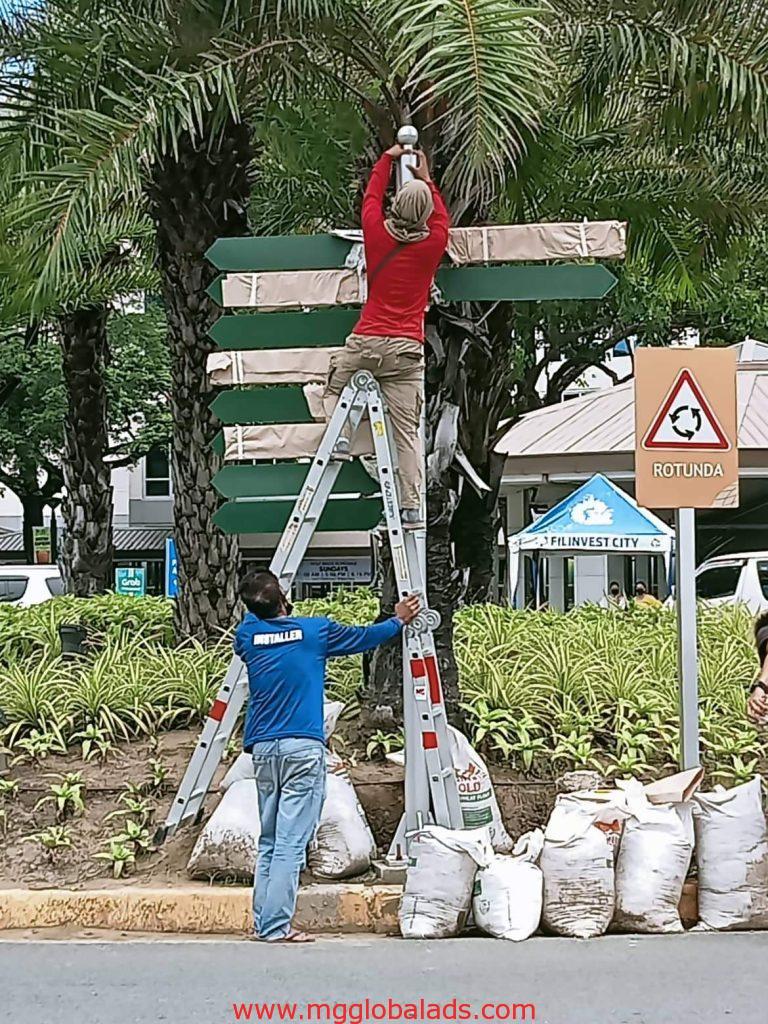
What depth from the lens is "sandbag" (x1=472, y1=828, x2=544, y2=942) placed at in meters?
5.99

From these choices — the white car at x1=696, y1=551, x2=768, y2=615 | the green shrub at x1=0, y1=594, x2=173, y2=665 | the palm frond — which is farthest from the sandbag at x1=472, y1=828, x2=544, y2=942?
the white car at x1=696, y1=551, x2=768, y2=615

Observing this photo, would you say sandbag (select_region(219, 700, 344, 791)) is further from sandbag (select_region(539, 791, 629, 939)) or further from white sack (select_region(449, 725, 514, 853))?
sandbag (select_region(539, 791, 629, 939))

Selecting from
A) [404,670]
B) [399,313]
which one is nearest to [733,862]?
[404,670]

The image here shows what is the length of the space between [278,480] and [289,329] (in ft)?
2.67

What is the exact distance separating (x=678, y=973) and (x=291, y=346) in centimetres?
368

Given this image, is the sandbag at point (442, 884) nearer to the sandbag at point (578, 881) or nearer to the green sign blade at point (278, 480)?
the sandbag at point (578, 881)

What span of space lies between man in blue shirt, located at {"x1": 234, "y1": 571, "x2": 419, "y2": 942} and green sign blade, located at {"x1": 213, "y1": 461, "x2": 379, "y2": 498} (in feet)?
3.30

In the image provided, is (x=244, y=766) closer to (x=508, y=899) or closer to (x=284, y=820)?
(x=284, y=820)

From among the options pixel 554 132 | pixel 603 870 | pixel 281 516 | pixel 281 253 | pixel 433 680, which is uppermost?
pixel 554 132

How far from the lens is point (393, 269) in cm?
656

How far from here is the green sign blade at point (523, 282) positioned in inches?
271

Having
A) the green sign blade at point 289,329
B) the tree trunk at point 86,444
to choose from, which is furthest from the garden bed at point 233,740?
the tree trunk at point 86,444

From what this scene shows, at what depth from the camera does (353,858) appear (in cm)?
663

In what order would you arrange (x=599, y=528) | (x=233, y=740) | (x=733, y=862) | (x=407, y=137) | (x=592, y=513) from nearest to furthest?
(x=733, y=862), (x=407, y=137), (x=233, y=740), (x=599, y=528), (x=592, y=513)
